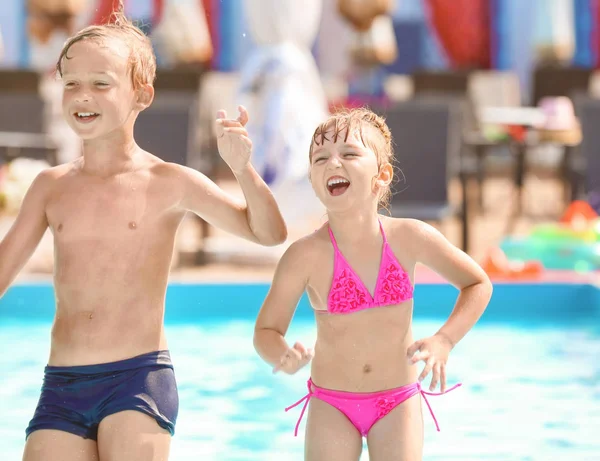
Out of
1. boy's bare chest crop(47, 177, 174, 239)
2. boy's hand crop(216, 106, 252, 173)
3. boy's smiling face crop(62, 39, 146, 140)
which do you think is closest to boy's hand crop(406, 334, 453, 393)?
boy's hand crop(216, 106, 252, 173)

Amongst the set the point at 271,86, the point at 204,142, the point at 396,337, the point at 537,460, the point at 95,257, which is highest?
the point at 204,142

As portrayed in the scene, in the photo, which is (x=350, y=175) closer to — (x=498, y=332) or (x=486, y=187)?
(x=498, y=332)

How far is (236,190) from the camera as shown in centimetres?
1124

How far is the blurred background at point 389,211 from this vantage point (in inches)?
164

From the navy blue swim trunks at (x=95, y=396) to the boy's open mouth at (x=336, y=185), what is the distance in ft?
1.81

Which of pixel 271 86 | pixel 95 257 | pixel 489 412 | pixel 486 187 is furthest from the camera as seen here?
pixel 486 187

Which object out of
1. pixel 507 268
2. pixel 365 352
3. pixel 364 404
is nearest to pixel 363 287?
pixel 365 352

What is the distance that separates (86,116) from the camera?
235 cm

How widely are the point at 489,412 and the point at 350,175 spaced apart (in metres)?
2.13

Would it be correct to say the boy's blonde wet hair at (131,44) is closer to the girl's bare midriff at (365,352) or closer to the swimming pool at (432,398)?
the girl's bare midriff at (365,352)

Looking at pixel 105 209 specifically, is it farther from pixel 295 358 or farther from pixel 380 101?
pixel 380 101

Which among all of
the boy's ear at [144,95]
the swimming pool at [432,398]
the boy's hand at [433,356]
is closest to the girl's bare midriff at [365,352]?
the boy's hand at [433,356]

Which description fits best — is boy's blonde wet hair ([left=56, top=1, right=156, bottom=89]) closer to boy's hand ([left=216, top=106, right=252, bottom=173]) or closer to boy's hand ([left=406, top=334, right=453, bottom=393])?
boy's hand ([left=216, top=106, right=252, bottom=173])

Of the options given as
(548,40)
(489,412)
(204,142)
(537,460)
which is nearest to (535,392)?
(489,412)
